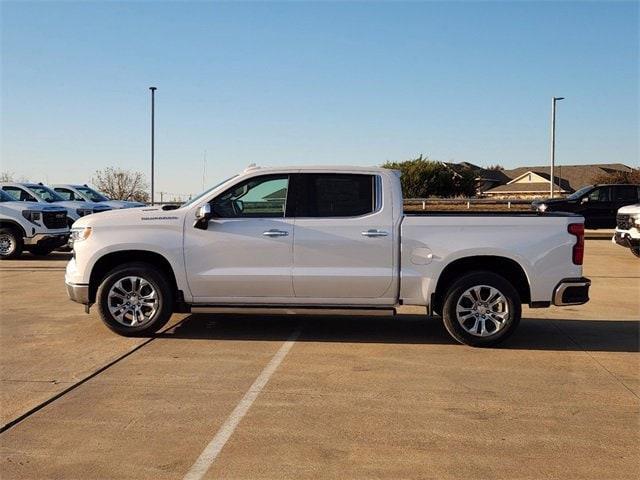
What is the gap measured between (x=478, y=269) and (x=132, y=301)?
3.77 metres

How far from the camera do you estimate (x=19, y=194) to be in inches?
676

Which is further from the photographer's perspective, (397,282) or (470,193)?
(470,193)

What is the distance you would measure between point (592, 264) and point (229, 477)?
12775 millimetres

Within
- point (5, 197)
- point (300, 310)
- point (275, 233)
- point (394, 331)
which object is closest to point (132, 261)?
point (275, 233)

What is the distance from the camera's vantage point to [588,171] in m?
79.4

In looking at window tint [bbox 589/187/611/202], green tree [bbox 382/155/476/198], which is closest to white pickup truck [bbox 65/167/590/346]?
window tint [bbox 589/187/611/202]

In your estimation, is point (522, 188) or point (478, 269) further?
point (522, 188)

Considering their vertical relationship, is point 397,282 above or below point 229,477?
above

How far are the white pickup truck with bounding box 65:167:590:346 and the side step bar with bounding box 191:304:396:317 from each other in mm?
22

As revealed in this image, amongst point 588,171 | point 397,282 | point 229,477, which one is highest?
point 588,171

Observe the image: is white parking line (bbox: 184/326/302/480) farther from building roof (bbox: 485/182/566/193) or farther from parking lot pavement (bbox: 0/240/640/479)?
building roof (bbox: 485/182/566/193)

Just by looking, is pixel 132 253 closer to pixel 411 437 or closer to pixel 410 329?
pixel 410 329

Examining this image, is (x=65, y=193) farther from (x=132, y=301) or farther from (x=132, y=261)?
(x=132, y=301)

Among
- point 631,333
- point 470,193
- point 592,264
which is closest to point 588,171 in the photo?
point 470,193
